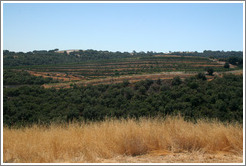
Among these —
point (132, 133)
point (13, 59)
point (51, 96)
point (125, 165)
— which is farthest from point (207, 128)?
point (13, 59)

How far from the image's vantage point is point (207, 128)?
5.07m

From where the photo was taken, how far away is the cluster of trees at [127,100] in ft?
65.7

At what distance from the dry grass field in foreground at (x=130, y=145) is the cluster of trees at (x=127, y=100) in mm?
12974

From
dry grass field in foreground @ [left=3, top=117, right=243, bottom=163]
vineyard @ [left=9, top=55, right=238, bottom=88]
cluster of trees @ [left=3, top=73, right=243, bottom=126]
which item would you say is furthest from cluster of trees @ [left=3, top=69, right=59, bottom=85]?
dry grass field in foreground @ [left=3, top=117, right=243, bottom=163]

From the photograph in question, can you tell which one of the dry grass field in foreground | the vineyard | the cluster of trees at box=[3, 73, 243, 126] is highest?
the dry grass field in foreground

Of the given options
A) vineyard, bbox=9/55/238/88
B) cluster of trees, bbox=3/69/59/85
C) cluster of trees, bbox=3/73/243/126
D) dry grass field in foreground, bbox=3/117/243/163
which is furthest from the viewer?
vineyard, bbox=9/55/238/88

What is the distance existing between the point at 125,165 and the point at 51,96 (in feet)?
83.3

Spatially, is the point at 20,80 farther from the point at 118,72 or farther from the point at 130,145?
the point at 130,145

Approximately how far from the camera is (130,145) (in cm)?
447

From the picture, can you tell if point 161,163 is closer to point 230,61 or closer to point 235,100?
point 235,100

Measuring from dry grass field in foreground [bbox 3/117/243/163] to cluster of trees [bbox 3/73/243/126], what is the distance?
12974mm

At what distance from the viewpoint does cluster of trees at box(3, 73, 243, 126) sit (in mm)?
20016

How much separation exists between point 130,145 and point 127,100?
71.9 ft

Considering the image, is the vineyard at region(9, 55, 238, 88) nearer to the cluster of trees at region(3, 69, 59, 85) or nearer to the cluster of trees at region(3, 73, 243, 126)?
the cluster of trees at region(3, 69, 59, 85)
